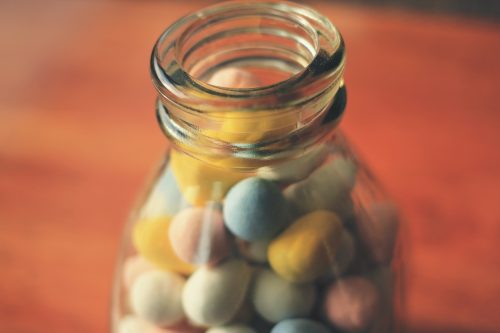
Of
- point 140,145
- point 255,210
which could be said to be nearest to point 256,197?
point 255,210

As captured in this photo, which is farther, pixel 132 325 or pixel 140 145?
pixel 140 145

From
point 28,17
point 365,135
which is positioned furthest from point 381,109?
point 28,17

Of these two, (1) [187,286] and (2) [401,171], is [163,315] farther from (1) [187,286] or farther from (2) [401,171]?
(2) [401,171]

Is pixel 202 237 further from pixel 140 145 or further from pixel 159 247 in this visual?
pixel 140 145

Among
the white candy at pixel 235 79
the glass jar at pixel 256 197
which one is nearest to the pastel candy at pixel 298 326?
the glass jar at pixel 256 197

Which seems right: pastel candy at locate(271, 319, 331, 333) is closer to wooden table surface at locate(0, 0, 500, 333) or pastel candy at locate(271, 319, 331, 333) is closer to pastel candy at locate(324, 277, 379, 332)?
pastel candy at locate(324, 277, 379, 332)

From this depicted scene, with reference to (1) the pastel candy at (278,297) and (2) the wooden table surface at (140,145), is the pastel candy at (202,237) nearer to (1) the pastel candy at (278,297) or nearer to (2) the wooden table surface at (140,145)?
(1) the pastel candy at (278,297)

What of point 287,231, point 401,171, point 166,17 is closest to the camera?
point 287,231
